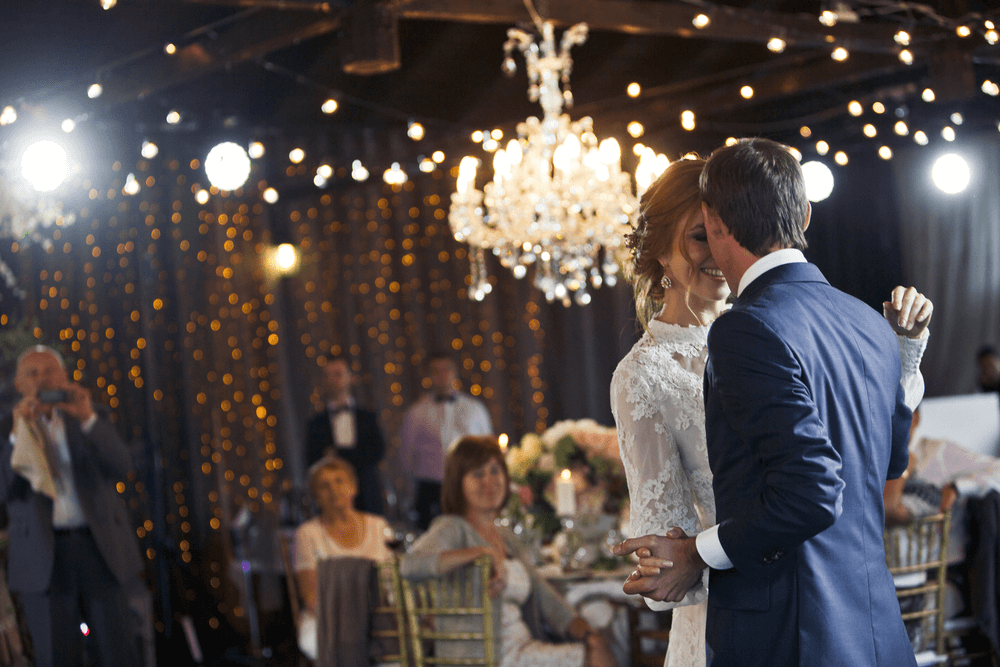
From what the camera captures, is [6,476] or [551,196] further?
[551,196]

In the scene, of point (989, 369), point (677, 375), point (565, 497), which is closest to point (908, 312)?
point (677, 375)

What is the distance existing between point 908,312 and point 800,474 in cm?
58

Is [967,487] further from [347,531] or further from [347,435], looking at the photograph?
[347,435]

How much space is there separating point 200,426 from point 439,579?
3.80 meters

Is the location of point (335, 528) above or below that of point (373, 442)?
below

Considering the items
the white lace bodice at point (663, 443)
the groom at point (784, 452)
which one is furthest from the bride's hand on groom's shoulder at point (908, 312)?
the white lace bodice at point (663, 443)

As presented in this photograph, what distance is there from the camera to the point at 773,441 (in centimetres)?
133

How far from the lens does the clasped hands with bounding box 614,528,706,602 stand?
4.94 ft

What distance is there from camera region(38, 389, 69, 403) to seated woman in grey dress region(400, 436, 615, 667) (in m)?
1.69

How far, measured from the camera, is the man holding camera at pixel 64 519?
3793mm

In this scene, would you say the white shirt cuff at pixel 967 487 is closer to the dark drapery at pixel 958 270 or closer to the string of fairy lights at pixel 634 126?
the string of fairy lights at pixel 634 126

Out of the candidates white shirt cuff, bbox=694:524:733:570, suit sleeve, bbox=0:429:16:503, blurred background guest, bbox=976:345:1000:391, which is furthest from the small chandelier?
blurred background guest, bbox=976:345:1000:391

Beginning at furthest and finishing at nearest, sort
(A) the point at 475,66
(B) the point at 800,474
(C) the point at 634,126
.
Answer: (A) the point at 475,66, (C) the point at 634,126, (B) the point at 800,474

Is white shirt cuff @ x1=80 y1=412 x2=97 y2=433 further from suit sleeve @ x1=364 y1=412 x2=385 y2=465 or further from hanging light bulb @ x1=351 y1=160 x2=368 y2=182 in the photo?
hanging light bulb @ x1=351 y1=160 x2=368 y2=182
